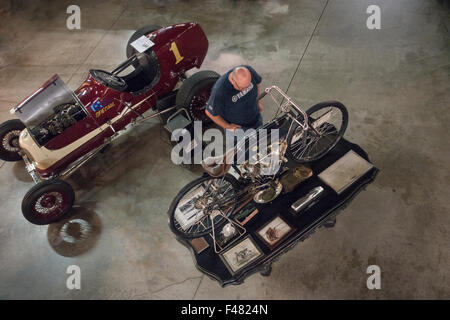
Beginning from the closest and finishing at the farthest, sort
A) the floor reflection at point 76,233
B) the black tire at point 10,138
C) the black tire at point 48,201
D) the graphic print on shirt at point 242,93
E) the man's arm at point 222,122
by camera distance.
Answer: the graphic print on shirt at point 242,93 → the man's arm at point 222,122 → the black tire at point 48,201 → the floor reflection at point 76,233 → the black tire at point 10,138

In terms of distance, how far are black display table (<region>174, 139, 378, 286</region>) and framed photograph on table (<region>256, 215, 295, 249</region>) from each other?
0.03m

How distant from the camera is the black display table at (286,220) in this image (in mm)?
3160

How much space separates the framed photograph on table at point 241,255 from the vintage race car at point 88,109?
6.72 ft

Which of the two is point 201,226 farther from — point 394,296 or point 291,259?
point 394,296

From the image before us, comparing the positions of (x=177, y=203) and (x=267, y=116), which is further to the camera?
(x=267, y=116)

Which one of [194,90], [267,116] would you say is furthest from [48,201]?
[267,116]

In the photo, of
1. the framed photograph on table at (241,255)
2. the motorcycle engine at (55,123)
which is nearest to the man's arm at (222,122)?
the framed photograph on table at (241,255)

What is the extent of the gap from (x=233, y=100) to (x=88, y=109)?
194 cm

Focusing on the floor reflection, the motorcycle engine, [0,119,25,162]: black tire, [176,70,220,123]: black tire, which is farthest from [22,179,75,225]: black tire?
[176,70,220,123]: black tire

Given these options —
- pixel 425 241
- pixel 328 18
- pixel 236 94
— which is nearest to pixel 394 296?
pixel 425 241

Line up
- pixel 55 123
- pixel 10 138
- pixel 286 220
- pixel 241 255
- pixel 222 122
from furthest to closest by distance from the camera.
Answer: pixel 10 138
pixel 55 123
pixel 222 122
pixel 286 220
pixel 241 255

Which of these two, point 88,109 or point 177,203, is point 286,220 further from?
point 88,109

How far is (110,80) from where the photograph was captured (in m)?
4.07

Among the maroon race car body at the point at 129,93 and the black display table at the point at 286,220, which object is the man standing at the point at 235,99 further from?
the maroon race car body at the point at 129,93
